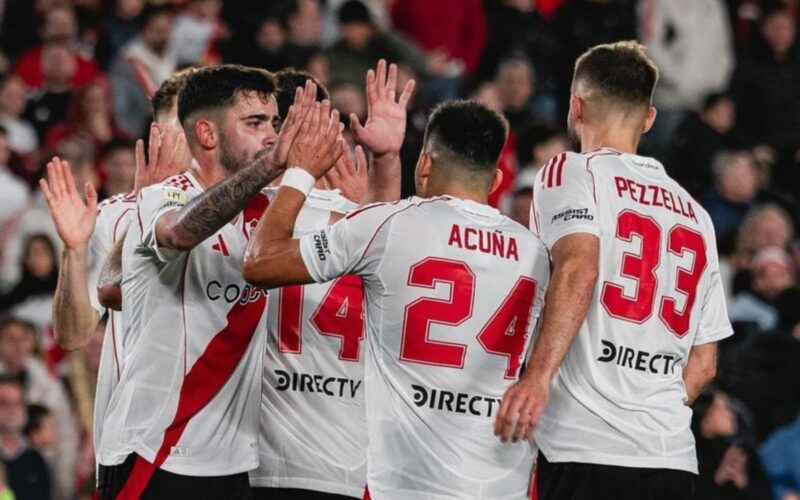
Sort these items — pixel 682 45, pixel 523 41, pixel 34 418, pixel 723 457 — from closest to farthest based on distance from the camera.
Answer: pixel 723 457, pixel 34 418, pixel 523 41, pixel 682 45

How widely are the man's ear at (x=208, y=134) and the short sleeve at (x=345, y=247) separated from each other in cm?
77

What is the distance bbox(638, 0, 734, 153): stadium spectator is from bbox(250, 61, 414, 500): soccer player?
34.0 ft

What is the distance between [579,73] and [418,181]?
88 centimetres

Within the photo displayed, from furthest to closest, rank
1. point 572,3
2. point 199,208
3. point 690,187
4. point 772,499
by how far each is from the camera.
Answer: point 572,3
point 690,187
point 772,499
point 199,208

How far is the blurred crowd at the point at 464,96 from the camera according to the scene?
485 inches

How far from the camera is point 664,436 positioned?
7.04 m

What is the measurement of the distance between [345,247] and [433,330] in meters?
0.48

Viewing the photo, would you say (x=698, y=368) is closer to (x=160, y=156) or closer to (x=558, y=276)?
(x=558, y=276)

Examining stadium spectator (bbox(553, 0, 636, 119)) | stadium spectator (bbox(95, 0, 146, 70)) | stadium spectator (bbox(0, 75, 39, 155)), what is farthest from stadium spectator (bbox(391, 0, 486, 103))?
stadium spectator (bbox(0, 75, 39, 155))

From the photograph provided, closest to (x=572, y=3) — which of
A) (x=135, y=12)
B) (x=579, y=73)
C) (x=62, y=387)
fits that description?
(x=135, y=12)

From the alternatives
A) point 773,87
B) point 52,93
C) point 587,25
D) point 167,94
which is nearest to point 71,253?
point 167,94

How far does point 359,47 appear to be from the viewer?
16.3m

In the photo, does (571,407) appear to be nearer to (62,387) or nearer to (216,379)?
(216,379)

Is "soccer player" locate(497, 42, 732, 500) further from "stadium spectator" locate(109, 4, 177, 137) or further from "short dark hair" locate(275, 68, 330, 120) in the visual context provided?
"stadium spectator" locate(109, 4, 177, 137)
